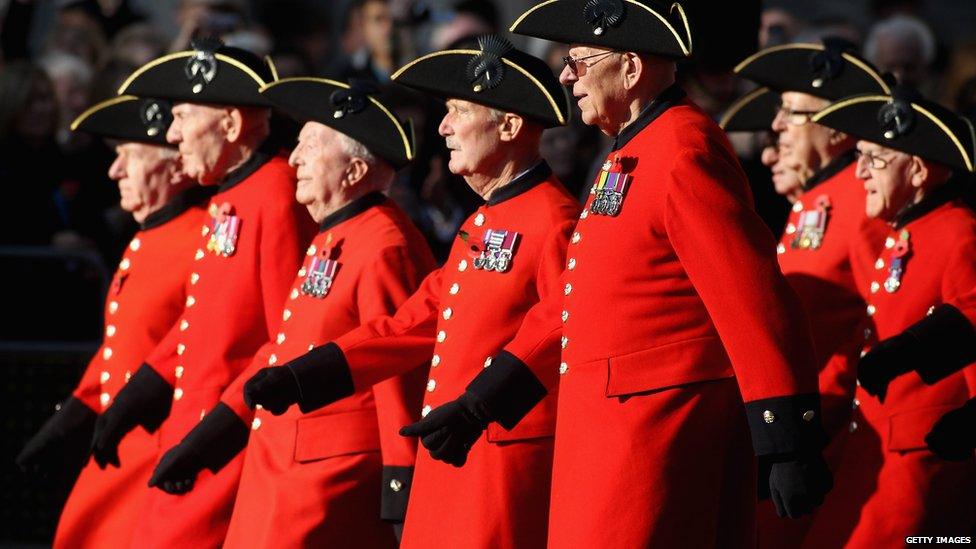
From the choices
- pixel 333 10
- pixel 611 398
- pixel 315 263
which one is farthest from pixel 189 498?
pixel 333 10

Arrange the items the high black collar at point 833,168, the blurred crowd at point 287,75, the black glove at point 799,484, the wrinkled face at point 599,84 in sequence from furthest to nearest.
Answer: the blurred crowd at point 287,75 < the high black collar at point 833,168 < the wrinkled face at point 599,84 < the black glove at point 799,484

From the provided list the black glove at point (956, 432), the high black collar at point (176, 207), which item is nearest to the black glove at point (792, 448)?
the black glove at point (956, 432)

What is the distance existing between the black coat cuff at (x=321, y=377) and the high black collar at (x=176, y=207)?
1790 mm

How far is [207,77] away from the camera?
23.0 ft

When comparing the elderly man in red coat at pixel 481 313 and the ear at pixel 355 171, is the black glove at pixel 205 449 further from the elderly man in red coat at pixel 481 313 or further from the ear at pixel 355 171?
the ear at pixel 355 171

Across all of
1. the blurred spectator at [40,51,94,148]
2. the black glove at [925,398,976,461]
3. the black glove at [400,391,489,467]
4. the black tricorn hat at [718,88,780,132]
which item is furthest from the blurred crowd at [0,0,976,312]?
the black glove at [400,391,489,467]

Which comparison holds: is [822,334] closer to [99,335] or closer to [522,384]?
[522,384]

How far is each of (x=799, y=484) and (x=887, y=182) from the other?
6.50 feet

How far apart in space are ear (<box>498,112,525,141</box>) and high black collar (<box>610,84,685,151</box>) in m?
0.72

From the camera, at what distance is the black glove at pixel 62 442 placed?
7.36 metres

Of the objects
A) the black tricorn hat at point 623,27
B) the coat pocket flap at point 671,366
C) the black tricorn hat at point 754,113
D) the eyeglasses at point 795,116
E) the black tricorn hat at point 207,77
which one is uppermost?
the black tricorn hat at point 623,27

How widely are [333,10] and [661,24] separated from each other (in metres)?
Result: 9.06

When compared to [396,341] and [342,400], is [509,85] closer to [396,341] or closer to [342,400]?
[396,341]

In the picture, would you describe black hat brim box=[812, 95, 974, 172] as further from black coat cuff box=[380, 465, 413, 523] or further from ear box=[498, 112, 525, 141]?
black coat cuff box=[380, 465, 413, 523]
